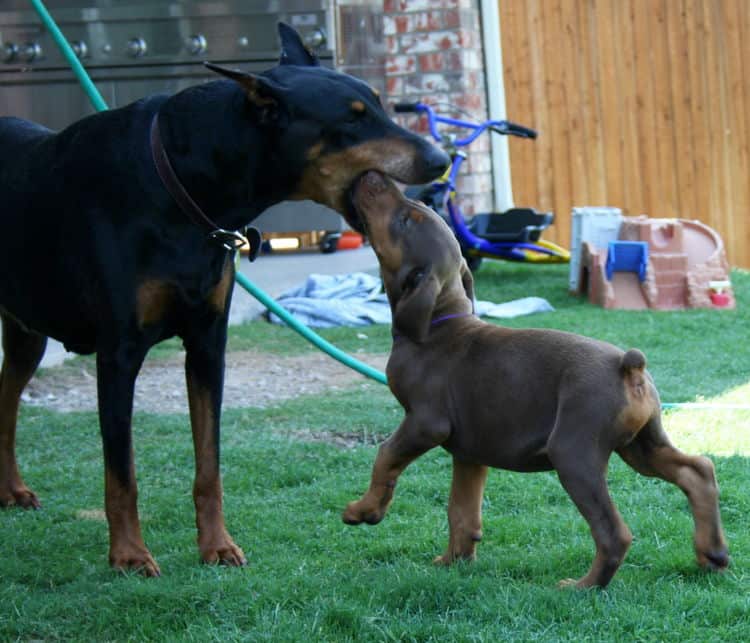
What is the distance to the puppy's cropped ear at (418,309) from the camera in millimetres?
3666

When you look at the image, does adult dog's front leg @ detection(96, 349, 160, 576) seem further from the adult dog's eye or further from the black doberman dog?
the adult dog's eye

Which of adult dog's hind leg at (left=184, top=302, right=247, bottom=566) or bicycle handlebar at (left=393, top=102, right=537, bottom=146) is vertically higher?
bicycle handlebar at (left=393, top=102, right=537, bottom=146)

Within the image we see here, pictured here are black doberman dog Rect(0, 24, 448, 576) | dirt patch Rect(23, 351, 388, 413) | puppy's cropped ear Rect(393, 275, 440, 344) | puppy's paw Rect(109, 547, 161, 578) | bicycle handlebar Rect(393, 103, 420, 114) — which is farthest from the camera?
bicycle handlebar Rect(393, 103, 420, 114)

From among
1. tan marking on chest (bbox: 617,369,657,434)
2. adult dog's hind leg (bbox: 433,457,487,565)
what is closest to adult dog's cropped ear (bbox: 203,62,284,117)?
adult dog's hind leg (bbox: 433,457,487,565)

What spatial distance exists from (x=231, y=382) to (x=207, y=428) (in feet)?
10.8

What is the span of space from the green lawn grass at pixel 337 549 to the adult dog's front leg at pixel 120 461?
0.29 ft

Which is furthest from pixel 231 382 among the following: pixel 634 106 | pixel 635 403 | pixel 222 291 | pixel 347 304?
pixel 634 106

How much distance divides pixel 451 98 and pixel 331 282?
2.85 m

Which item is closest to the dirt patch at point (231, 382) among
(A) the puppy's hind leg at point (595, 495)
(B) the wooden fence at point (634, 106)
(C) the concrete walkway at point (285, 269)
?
(C) the concrete walkway at point (285, 269)

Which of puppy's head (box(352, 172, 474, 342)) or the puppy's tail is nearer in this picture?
the puppy's tail

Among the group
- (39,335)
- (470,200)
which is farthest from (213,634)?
(470,200)

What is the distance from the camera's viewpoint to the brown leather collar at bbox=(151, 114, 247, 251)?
3867mm

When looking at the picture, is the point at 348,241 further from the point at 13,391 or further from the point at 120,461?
the point at 120,461

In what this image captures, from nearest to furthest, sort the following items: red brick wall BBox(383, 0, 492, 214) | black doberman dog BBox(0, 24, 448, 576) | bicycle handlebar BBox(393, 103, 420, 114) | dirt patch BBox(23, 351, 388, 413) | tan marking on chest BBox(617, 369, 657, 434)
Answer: tan marking on chest BBox(617, 369, 657, 434) → black doberman dog BBox(0, 24, 448, 576) → dirt patch BBox(23, 351, 388, 413) → bicycle handlebar BBox(393, 103, 420, 114) → red brick wall BBox(383, 0, 492, 214)
